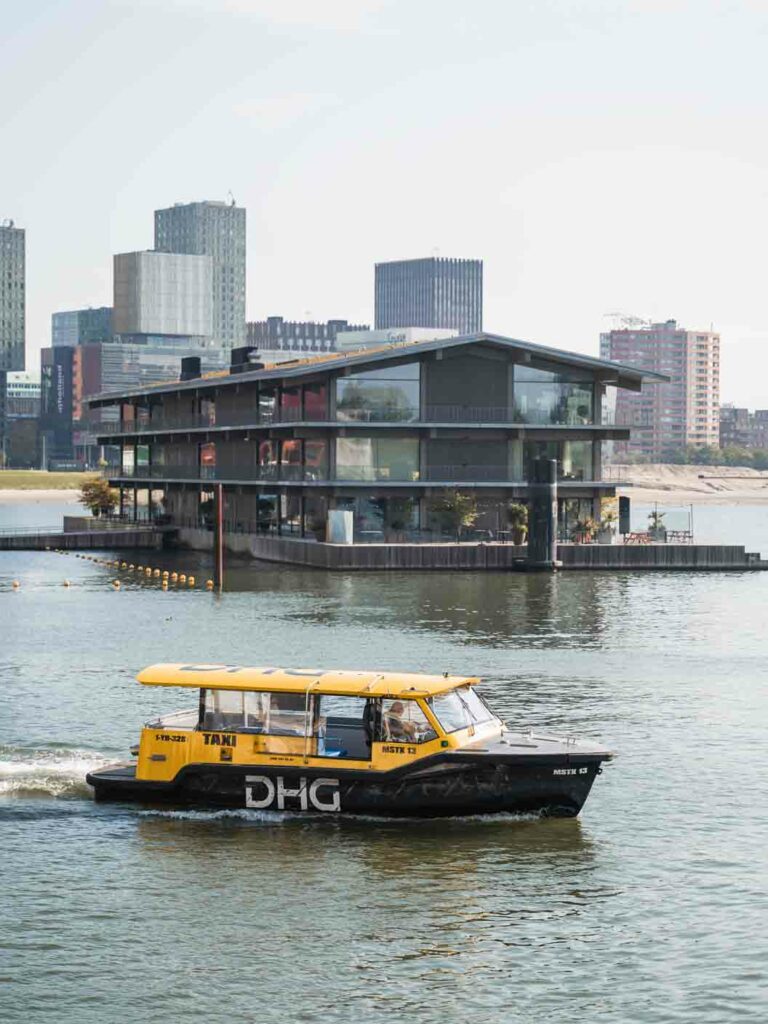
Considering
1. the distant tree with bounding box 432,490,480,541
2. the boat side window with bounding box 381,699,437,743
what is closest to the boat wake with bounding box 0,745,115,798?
the boat side window with bounding box 381,699,437,743

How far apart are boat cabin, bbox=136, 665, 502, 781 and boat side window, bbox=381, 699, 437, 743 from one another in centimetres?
2

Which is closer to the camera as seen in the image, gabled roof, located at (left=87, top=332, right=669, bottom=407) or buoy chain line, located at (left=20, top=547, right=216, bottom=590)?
buoy chain line, located at (left=20, top=547, right=216, bottom=590)

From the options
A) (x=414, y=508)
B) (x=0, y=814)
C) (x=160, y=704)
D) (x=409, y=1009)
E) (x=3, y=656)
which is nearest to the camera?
(x=409, y=1009)

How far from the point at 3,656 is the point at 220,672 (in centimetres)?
2666

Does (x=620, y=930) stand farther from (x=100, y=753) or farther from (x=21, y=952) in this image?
(x=100, y=753)

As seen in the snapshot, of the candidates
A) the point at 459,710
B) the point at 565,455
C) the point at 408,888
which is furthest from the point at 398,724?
the point at 565,455

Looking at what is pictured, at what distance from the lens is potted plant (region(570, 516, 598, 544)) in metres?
107

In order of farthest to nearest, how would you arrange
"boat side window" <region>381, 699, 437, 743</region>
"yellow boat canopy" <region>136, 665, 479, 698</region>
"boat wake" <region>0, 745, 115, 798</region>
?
"boat wake" <region>0, 745, 115, 798</region> < "yellow boat canopy" <region>136, 665, 479, 698</region> < "boat side window" <region>381, 699, 437, 743</region>

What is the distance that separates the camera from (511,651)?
65.1 metres

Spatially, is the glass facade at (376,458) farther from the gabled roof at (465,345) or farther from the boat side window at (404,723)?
the boat side window at (404,723)

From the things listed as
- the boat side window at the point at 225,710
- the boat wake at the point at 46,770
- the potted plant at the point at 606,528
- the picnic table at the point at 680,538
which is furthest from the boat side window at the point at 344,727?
the picnic table at the point at 680,538

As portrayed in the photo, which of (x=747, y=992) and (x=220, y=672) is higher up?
(x=220, y=672)

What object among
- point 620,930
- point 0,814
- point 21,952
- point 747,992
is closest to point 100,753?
point 0,814

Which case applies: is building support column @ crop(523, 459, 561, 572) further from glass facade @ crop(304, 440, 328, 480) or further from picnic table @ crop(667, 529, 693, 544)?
picnic table @ crop(667, 529, 693, 544)
